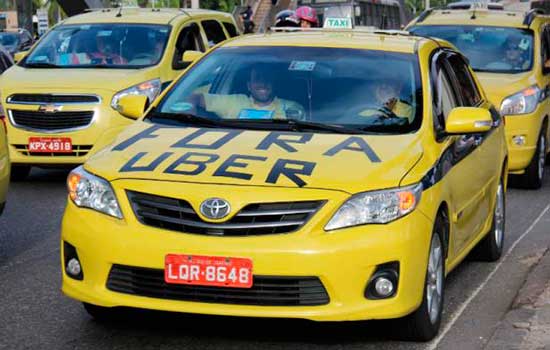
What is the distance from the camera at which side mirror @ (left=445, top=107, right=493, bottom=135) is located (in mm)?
7332

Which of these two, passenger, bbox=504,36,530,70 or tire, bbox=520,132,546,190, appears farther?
passenger, bbox=504,36,530,70

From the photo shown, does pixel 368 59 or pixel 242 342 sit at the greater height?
pixel 368 59

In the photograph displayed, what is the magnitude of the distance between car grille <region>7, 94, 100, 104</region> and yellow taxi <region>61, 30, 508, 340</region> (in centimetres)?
570

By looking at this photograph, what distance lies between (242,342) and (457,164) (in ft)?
5.52

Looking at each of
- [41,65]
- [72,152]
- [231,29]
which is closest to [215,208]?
[72,152]

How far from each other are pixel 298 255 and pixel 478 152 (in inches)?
94.4

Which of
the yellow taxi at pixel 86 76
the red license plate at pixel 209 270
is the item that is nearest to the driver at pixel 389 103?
the red license plate at pixel 209 270

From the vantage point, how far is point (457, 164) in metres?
7.54

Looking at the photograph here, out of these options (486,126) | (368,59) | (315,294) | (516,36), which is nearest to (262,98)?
(368,59)

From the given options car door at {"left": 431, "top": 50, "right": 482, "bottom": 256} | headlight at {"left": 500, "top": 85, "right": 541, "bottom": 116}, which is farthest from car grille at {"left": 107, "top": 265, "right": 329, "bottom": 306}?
headlight at {"left": 500, "top": 85, "right": 541, "bottom": 116}

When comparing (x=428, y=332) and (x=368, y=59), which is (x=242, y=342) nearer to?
(x=428, y=332)

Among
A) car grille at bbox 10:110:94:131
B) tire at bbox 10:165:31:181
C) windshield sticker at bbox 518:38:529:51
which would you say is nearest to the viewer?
car grille at bbox 10:110:94:131

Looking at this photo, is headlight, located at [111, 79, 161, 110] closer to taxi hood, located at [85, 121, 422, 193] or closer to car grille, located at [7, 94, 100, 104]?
car grille, located at [7, 94, 100, 104]

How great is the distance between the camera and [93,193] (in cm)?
664
